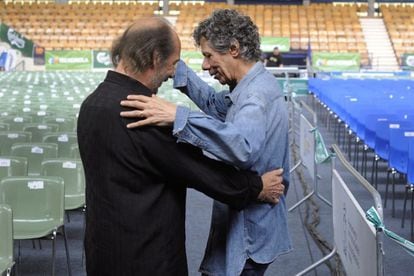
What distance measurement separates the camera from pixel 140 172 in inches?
83.6

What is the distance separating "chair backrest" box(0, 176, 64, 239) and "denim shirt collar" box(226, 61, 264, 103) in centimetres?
262

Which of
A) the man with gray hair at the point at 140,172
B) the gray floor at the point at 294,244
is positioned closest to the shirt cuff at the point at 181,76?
the man with gray hair at the point at 140,172

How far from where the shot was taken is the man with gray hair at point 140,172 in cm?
210

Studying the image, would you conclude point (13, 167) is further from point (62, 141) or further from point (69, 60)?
point (69, 60)

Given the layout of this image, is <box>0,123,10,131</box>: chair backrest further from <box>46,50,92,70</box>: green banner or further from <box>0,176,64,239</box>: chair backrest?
<box>46,50,92,70</box>: green banner

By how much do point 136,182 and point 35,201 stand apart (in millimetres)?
3024

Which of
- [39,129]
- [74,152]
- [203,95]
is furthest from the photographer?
[39,129]

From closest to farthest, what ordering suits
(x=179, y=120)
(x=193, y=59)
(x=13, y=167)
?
1. (x=179, y=120)
2. (x=13, y=167)
3. (x=193, y=59)

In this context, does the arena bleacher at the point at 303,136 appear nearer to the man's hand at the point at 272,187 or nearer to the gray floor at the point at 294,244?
the gray floor at the point at 294,244

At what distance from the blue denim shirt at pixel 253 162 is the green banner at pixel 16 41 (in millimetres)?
25948

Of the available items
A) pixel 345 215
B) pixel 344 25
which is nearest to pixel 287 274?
pixel 345 215

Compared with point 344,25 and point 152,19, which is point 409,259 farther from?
point 344,25

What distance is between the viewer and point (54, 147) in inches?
246

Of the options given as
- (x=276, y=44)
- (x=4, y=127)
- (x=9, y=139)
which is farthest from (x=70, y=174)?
(x=276, y=44)
